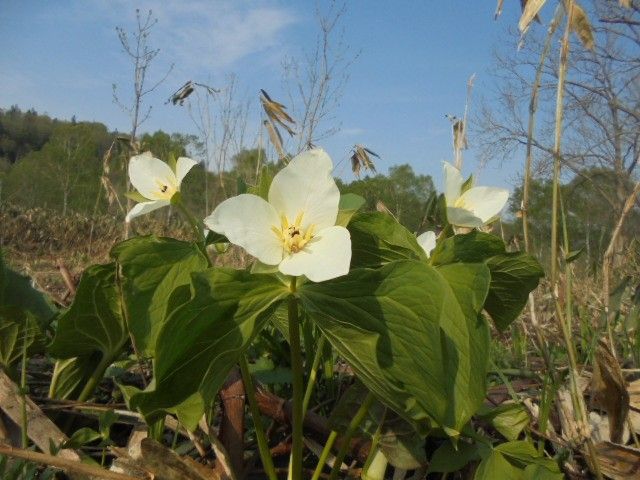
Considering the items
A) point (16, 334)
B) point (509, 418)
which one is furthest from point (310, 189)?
point (16, 334)

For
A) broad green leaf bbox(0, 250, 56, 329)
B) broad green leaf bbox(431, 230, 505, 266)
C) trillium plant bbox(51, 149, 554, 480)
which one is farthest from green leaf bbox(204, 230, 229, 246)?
broad green leaf bbox(0, 250, 56, 329)

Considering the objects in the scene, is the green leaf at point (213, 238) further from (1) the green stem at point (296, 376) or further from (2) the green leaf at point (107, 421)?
(2) the green leaf at point (107, 421)

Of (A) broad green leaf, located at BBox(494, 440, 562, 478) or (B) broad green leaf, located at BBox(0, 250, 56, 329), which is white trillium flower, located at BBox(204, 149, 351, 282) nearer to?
(A) broad green leaf, located at BBox(494, 440, 562, 478)

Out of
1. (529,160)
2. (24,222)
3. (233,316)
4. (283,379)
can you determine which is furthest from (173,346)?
(24,222)

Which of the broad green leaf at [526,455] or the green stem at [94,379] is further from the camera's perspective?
the green stem at [94,379]

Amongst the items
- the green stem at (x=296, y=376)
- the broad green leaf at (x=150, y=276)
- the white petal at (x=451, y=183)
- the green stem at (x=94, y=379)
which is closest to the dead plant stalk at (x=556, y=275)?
the white petal at (x=451, y=183)

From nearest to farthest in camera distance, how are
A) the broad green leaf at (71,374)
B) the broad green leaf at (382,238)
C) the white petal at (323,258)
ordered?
the white petal at (323,258) → the broad green leaf at (382,238) → the broad green leaf at (71,374)

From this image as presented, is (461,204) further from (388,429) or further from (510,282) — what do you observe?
(388,429)
